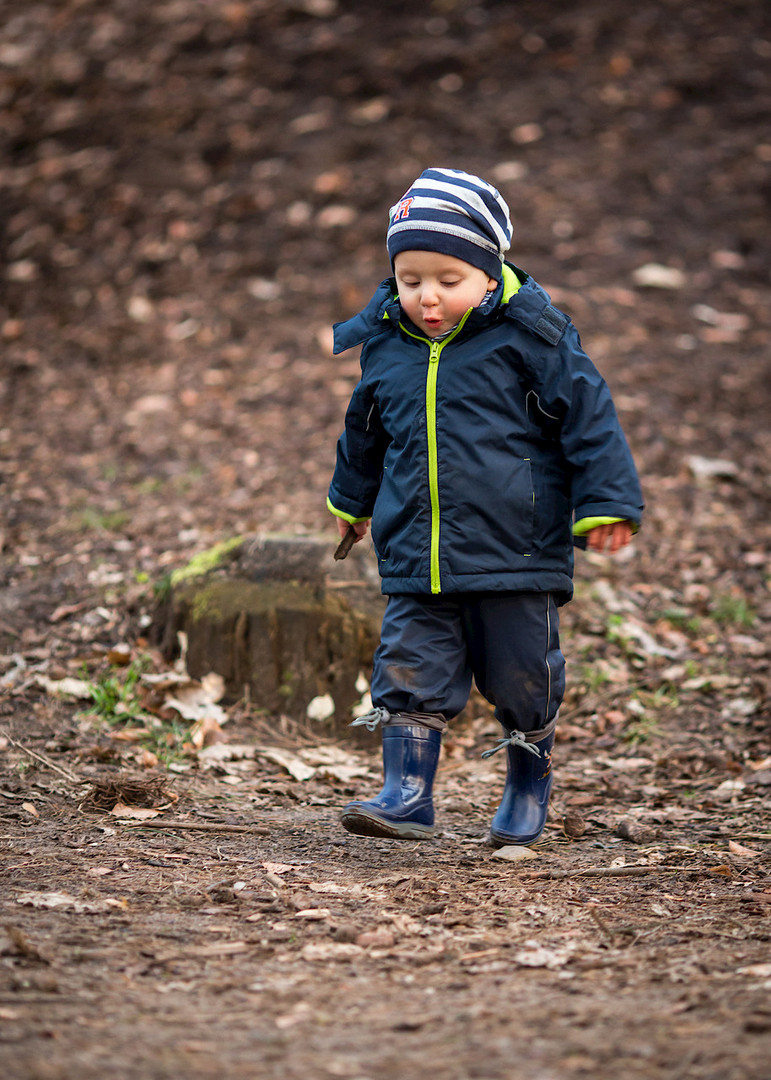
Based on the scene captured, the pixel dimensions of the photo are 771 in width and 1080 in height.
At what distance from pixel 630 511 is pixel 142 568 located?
2.99 metres

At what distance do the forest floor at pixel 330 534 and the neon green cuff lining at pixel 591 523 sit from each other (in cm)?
92

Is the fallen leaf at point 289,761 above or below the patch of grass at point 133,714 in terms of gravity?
below

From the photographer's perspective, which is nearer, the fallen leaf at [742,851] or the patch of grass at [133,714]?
the fallen leaf at [742,851]

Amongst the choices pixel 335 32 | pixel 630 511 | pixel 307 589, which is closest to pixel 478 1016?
pixel 630 511

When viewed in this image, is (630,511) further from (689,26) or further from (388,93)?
(689,26)

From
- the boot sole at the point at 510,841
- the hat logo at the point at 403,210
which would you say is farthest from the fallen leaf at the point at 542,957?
the hat logo at the point at 403,210

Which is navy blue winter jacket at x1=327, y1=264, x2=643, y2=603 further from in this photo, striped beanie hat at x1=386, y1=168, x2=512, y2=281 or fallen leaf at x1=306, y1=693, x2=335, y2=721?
fallen leaf at x1=306, y1=693, x2=335, y2=721

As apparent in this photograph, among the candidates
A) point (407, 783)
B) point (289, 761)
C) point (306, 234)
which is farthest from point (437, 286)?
point (306, 234)

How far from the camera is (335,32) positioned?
10242 millimetres

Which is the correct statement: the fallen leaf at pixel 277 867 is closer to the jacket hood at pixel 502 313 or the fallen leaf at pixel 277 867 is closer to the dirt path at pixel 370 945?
the dirt path at pixel 370 945

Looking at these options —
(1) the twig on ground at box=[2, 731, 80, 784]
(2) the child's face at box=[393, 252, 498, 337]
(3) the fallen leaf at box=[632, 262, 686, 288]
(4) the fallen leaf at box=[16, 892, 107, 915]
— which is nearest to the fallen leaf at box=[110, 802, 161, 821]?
(1) the twig on ground at box=[2, 731, 80, 784]

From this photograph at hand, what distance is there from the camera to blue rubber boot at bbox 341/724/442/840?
120 inches

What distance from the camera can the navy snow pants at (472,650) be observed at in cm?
309

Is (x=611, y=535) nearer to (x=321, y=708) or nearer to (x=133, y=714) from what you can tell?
(x=321, y=708)
